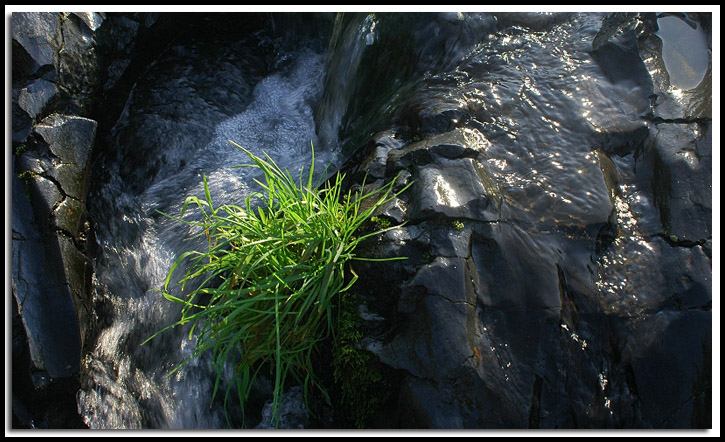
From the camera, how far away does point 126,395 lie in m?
2.68

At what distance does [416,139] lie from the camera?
280 centimetres

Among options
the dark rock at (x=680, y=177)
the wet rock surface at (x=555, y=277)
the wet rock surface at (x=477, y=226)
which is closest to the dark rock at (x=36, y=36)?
the wet rock surface at (x=477, y=226)

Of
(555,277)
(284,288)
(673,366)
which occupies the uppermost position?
(555,277)

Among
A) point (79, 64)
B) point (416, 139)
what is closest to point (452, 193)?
point (416, 139)

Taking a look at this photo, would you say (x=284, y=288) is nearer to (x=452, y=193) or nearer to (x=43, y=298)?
(x=452, y=193)

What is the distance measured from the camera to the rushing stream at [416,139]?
7.88 ft

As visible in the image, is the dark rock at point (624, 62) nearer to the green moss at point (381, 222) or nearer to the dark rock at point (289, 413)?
the green moss at point (381, 222)

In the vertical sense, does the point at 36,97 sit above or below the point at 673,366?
above

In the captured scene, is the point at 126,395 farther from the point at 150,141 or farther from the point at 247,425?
the point at 150,141

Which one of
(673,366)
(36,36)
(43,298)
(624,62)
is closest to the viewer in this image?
(673,366)

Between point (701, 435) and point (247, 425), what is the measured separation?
2049mm

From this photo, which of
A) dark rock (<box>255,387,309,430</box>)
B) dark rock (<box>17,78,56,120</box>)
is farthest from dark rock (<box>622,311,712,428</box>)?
dark rock (<box>17,78,56,120</box>)

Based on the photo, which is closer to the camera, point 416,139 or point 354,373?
point 354,373

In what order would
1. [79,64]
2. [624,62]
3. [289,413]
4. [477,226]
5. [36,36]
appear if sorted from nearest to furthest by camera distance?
[477,226] < [289,413] < [624,62] < [36,36] < [79,64]
